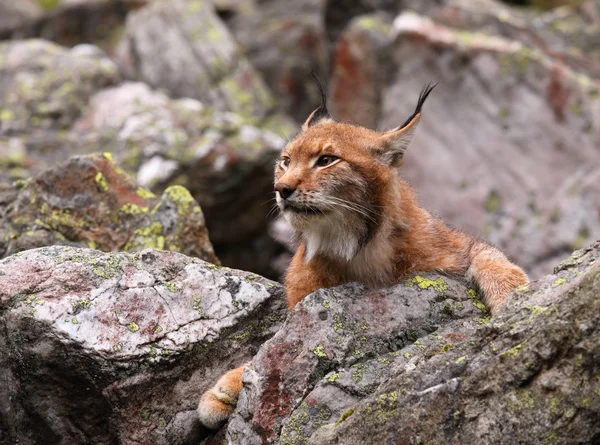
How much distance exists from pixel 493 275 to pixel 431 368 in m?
2.17

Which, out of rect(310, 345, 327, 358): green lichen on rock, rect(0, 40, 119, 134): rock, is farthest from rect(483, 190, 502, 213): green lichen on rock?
rect(310, 345, 327, 358): green lichen on rock

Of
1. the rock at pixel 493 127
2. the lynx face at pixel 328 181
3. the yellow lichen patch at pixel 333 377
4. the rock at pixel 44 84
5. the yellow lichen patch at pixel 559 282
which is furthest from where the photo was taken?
the rock at pixel 493 127

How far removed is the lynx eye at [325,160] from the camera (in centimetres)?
768

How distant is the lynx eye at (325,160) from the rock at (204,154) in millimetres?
6986

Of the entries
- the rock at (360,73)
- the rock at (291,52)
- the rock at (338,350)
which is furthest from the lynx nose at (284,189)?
the rock at (291,52)

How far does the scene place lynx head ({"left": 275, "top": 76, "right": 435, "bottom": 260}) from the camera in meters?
7.39

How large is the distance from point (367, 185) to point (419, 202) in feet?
3.93

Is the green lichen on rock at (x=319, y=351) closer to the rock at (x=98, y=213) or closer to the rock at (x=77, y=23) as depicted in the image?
the rock at (x=98, y=213)

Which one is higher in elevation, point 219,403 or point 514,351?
point 514,351

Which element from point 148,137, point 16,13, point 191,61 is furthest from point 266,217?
point 16,13

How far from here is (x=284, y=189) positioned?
23.9 ft

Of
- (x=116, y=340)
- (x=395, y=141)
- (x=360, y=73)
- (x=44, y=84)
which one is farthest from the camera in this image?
(x=360, y=73)

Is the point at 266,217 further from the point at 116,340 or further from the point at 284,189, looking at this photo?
the point at 116,340

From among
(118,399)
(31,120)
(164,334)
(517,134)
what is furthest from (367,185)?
(517,134)
